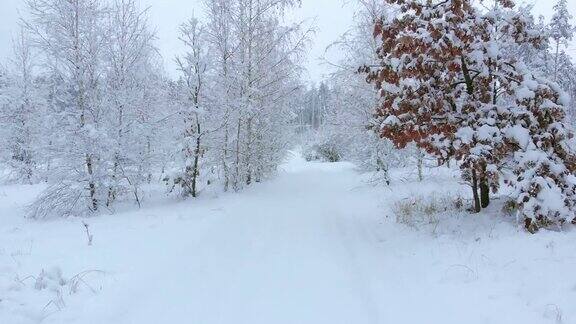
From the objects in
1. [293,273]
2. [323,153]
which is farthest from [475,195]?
[323,153]

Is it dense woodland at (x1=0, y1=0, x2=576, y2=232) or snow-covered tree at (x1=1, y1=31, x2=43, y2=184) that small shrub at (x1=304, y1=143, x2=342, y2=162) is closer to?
dense woodland at (x1=0, y1=0, x2=576, y2=232)

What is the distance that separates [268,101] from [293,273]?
13.4 meters

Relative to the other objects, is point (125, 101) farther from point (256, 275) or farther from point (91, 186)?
point (256, 275)

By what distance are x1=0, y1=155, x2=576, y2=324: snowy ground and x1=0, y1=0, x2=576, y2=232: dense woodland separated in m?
1.28

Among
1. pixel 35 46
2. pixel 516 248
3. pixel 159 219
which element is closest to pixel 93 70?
pixel 35 46

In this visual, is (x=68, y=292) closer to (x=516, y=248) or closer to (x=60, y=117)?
(x=516, y=248)

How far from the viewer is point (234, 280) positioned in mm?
5957

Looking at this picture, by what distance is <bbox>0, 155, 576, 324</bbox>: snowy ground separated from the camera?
4699 millimetres

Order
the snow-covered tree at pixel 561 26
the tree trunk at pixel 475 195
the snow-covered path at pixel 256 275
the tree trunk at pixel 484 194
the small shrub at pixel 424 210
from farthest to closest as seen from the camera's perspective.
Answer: the snow-covered tree at pixel 561 26, the small shrub at pixel 424 210, the tree trunk at pixel 484 194, the tree trunk at pixel 475 195, the snow-covered path at pixel 256 275

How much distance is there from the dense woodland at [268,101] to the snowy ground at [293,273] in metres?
1.28

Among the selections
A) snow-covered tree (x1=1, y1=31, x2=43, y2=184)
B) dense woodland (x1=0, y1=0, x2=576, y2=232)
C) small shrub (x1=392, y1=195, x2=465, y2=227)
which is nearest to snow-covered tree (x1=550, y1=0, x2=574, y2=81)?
dense woodland (x1=0, y1=0, x2=576, y2=232)

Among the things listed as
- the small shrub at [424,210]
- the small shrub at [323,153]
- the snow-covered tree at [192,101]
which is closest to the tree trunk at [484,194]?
the small shrub at [424,210]

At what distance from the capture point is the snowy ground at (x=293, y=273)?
470cm

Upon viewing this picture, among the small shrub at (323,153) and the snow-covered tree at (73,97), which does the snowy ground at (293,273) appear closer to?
the snow-covered tree at (73,97)
